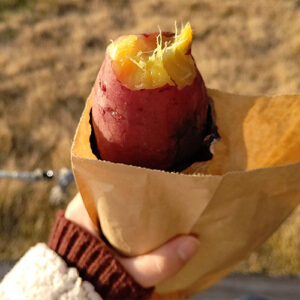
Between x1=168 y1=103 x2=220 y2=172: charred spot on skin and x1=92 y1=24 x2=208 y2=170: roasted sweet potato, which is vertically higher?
x1=92 y1=24 x2=208 y2=170: roasted sweet potato

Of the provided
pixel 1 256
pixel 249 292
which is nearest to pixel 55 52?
pixel 1 256

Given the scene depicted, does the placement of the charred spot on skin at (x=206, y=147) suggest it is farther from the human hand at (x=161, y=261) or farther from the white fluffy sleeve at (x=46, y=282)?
the white fluffy sleeve at (x=46, y=282)

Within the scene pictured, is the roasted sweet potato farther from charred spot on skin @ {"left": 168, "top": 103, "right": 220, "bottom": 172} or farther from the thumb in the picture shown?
the thumb

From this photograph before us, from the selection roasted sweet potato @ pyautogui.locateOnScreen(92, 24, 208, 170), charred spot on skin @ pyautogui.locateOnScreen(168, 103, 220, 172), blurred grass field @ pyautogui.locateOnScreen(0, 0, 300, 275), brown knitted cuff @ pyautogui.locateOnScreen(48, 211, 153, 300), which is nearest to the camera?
roasted sweet potato @ pyautogui.locateOnScreen(92, 24, 208, 170)

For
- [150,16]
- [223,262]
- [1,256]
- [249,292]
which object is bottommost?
[1,256]

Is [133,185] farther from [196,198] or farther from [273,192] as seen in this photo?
[273,192]

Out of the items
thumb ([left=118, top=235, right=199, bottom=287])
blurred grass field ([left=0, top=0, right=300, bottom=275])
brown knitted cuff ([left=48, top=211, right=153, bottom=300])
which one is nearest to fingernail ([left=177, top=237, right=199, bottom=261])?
thumb ([left=118, top=235, right=199, bottom=287])

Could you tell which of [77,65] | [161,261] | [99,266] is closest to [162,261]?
[161,261]
